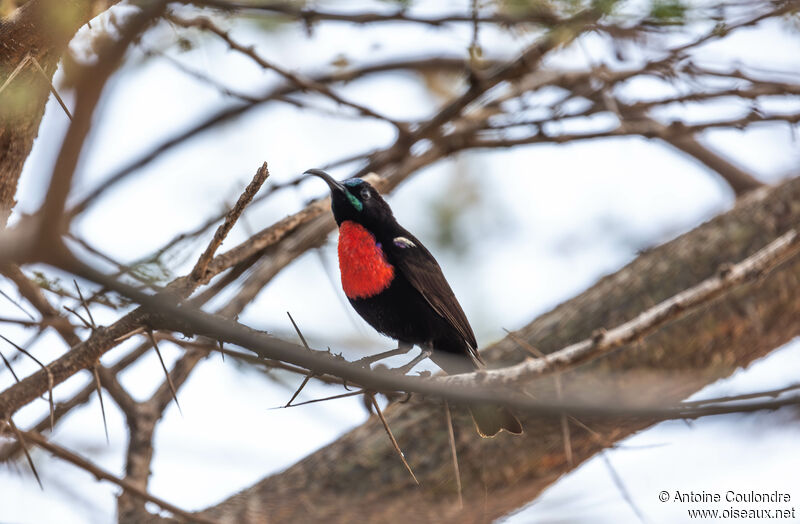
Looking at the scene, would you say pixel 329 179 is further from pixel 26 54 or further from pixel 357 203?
pixel 26 54

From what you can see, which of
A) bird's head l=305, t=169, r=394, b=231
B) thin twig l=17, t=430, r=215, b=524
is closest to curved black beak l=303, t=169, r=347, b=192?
bird's head l=305, t=169, r=394, b=231

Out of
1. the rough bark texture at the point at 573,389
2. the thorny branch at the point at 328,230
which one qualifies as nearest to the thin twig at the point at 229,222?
the thorny branch at the point at 328,230

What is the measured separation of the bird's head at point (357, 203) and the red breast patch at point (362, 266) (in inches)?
4.8

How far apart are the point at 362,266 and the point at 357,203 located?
0.40 metres

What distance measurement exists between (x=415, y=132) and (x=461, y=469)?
1886 millimetres

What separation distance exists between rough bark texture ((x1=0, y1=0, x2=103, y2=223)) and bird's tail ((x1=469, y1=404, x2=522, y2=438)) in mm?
1900

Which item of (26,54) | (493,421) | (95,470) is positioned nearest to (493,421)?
(493,421)

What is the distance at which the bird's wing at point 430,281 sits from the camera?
3491 millimetres

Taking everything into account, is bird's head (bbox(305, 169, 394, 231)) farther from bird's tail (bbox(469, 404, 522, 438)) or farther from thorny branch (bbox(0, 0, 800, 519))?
bird's tail (bbox(469, 404, 522, 438))

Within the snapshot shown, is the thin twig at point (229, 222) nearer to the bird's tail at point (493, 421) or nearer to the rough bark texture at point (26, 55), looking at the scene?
the rough bark texture at point (26, 55)

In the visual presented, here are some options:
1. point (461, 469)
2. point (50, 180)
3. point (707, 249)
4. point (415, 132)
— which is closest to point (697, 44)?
point (707, 249)

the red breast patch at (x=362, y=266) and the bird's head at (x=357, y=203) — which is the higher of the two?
the bird's head at (x=357, y=203)

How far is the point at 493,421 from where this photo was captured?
3.36 m

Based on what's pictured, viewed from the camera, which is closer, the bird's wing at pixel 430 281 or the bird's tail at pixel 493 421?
the bird's tail at pixel 493 421
